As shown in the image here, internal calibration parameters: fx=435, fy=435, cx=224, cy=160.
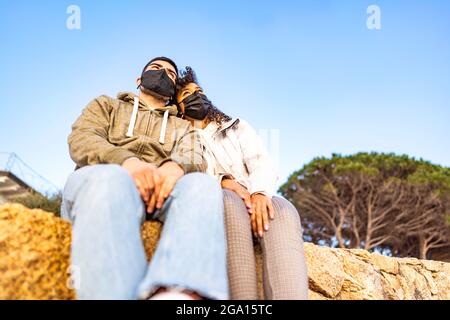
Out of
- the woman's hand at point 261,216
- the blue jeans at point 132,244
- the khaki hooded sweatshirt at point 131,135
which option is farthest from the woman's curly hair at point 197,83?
the blue jeans at point 132,244

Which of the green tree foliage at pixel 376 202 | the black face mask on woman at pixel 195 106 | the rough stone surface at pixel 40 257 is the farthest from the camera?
the green tree foliage at pixel 376 202

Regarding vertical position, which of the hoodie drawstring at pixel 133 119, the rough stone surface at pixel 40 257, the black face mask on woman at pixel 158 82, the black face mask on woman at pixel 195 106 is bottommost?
the rough stone surface at pixel 40 257

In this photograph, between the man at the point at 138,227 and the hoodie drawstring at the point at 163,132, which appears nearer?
the man at the point at 138,227

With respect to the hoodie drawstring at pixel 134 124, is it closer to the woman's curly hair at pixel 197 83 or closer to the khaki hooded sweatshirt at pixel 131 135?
the khaki hooded sweatshirt at pixel 131 135

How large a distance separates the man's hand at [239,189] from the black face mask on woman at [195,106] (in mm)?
775

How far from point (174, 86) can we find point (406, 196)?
57.5 feet

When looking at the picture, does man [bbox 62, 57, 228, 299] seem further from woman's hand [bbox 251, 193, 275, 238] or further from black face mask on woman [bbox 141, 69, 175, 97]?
black face mask on woman [bbox 141, 69, 175, 97]

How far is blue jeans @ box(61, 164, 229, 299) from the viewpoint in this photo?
4.36 ft

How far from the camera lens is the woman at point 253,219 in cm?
181

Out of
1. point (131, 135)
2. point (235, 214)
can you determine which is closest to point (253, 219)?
point (235, 214)

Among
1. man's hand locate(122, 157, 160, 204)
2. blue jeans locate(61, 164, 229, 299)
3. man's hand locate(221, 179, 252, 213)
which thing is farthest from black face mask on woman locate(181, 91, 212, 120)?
blue jeans locate(61, 164, 229, 299)

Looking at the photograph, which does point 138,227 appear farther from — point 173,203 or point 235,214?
point 235,214
